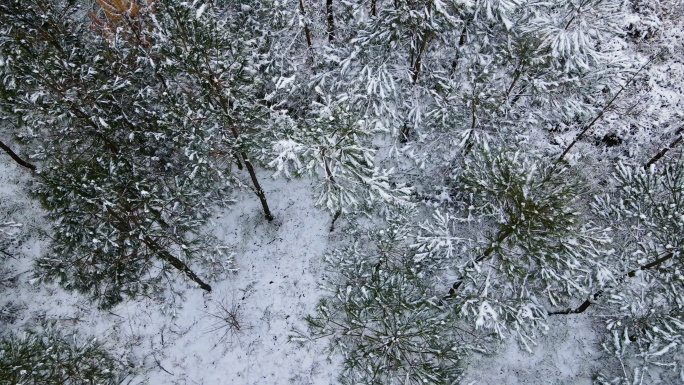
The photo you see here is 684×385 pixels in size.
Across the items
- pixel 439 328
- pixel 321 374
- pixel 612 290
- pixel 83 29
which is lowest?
pixel 321 374

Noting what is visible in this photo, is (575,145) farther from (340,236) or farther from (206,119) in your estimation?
(206,119)

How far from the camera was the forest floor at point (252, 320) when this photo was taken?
12.2 meters

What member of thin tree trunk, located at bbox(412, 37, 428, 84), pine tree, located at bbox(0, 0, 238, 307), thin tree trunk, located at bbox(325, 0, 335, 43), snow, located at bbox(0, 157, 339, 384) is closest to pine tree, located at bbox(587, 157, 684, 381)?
thin tree trunk, located at bbox(412, 37, 428, 84)

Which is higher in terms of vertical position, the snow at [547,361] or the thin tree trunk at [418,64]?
the thin tree trunk at [418,64]

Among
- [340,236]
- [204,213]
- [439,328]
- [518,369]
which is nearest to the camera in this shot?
[439,328]

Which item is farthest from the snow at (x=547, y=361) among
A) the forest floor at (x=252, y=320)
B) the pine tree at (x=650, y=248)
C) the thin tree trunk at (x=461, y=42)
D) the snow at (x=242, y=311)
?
the thin tree trunk at (x=461, y=42)

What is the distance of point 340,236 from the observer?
14023 millimetres

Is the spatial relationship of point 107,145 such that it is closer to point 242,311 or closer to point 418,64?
point 242,311

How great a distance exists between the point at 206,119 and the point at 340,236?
21.3 ft

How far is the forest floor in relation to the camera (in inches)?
482

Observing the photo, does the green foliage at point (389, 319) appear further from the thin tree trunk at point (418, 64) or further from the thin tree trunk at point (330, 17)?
the thin tree trunk at point (330, 17)

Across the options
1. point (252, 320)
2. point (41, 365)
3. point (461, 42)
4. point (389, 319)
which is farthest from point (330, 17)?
point (41, 365)

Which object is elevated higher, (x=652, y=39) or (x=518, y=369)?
(x=652, y=39)

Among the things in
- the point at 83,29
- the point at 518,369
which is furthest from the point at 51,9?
the point at 518,369
